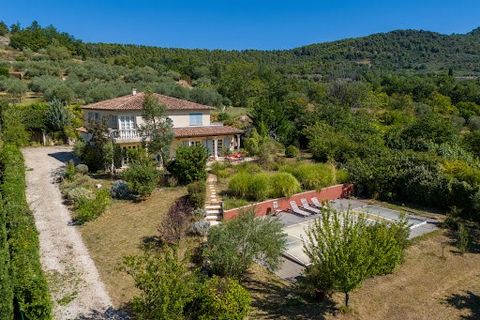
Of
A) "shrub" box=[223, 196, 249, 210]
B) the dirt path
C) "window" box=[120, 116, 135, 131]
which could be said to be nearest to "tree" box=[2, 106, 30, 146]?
the dirt path

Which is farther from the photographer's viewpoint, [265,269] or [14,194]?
[14,194]

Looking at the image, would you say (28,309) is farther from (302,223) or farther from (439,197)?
(439,197)

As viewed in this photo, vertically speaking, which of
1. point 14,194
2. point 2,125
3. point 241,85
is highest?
point 241,85

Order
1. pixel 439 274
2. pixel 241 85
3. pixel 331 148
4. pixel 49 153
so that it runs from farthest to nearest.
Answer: pixel 241 85, pixel 49 153, pixel 331 148, pixel 439 274

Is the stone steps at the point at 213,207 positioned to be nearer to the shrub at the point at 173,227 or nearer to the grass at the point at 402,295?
the shrub at the point at 173,227

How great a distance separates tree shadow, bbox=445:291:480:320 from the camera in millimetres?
12555

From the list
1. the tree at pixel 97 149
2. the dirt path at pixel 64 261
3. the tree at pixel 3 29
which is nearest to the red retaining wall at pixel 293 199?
the dirt path at pixel 64 261

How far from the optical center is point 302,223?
21312 mm

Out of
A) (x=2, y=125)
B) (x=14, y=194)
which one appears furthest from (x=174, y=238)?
(x=2, y=125)

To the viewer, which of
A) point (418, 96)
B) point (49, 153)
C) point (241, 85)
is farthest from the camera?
point (418, 96)

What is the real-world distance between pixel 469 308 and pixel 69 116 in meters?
39.0

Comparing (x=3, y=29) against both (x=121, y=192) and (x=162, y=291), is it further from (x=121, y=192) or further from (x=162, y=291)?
(x=162, y=291)

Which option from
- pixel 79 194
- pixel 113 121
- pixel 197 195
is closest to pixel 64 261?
pixel 79 194

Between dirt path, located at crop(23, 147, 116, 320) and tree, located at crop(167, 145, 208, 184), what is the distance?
7.24 m
